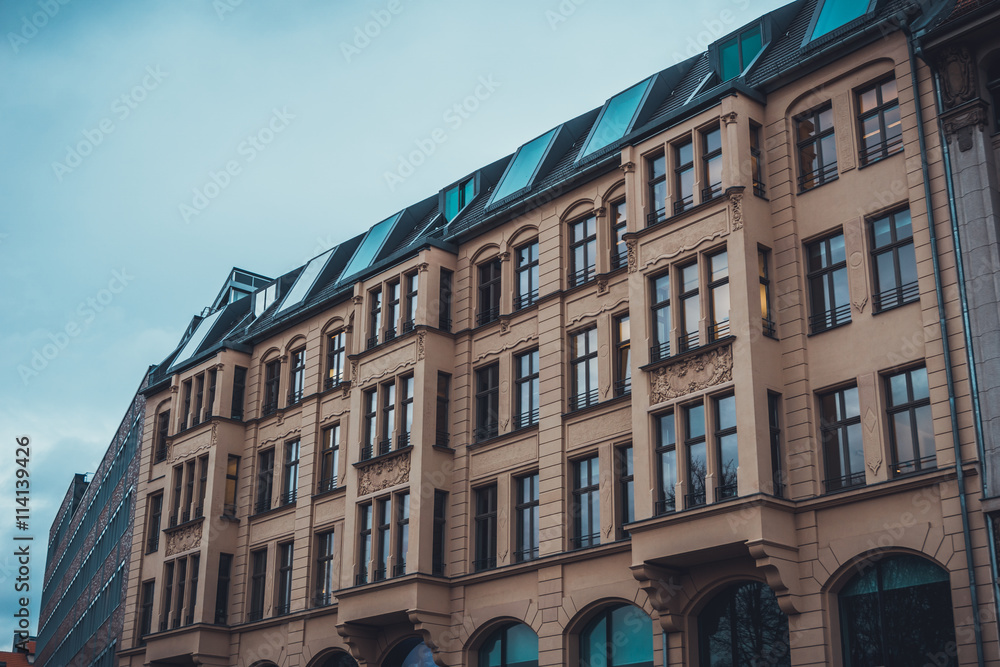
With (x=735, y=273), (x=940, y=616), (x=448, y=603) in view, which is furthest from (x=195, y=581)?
(x=940, y=616)

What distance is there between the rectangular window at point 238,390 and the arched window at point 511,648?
50.7 ft

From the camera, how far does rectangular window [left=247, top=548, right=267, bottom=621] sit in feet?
125

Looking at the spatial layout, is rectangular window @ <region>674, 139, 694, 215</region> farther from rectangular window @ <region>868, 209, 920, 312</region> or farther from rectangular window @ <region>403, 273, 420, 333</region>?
rectangular window @ <region>403, 273, 420, 333</region>

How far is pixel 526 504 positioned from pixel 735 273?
345 inches

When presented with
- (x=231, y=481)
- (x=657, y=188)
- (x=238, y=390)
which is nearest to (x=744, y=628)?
(x=657, y=188)

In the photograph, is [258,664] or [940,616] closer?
[940,616]

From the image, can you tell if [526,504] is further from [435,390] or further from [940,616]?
[940,616]

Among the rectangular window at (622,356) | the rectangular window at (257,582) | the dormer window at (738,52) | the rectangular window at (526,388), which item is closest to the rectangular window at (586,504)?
the rectangular window at (622,356)

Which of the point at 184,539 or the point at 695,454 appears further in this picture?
the point at 184,539

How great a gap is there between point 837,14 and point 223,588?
86.1 feet

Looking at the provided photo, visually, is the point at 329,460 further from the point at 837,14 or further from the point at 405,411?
the point at 837,14

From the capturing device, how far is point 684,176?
28.1 metres

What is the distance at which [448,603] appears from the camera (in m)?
31.2

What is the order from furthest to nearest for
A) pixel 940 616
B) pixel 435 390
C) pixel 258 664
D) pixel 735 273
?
pixel 258 664 < pixel 435 390 < pixel 735 273 < pixel 940 616
